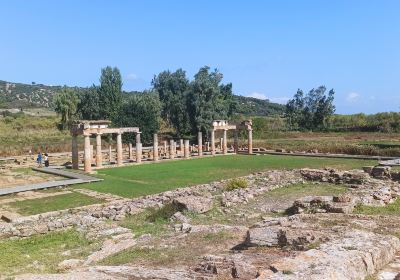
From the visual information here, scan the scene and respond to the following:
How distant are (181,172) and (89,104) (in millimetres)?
44883

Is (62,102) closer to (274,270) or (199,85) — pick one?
(199,85)

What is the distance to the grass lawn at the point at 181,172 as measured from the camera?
28.2m

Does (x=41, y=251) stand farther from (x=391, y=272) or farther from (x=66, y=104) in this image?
(x=66, y=104)

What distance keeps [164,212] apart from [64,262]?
624 cm

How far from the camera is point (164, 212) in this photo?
18.1 metres

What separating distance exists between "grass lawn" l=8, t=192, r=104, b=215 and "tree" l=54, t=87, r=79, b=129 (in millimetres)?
53450

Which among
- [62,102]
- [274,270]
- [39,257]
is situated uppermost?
[62,102]

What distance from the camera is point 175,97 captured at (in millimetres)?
70812

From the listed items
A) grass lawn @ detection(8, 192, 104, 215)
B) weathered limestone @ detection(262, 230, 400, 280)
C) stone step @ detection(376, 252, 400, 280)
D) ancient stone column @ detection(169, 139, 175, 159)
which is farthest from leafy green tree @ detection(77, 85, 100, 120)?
stone step @ detection(376, 252, 400, 280)

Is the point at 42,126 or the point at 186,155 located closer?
the point at 186,155

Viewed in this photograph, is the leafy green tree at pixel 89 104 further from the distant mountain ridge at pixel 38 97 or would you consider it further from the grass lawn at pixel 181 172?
the distant mountain ridge at pixel 38 97

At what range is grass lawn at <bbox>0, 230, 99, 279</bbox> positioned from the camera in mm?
12086

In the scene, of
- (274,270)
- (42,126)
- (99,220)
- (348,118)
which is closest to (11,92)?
(42,126)

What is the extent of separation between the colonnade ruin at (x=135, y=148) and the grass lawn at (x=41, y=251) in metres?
21.6
